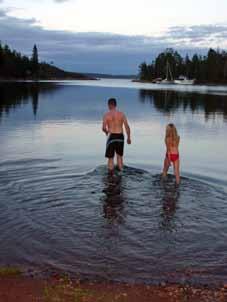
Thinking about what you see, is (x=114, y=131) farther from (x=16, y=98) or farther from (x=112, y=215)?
(x=16, y=98)

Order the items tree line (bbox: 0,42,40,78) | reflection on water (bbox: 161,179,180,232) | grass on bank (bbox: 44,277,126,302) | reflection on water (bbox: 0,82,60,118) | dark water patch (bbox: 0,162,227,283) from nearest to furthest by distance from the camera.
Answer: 1. grass on bank (bbox: 44,277,126,302)
2. dark water patch (bbox: 0,162,227,283)
3. reflection on water (bbox: 161,179,180,232)
4. reflection on water (bbox: 0,82,60,118)
5. tree line (bbox: 0,42,40,78)

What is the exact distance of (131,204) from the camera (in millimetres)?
10570

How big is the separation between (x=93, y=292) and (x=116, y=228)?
3.06 metres

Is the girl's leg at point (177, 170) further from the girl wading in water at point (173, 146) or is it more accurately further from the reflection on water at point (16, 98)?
the reflection on water at point (16, 98)

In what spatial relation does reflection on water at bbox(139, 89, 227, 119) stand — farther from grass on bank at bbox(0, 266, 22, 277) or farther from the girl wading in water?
grass on bank at bbox(0, 266, 22, 277)

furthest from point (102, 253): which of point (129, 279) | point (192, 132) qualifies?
point (192, 132)

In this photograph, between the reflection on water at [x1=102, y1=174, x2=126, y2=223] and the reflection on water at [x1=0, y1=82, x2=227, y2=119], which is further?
the reflection on water at [x1=0, y1=82, x2=227, y2=119]

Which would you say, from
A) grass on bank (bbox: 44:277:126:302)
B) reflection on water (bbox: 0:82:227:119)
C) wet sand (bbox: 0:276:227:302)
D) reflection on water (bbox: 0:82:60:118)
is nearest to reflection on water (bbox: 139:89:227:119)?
reflection on water (bbox: 0:82:227:119)

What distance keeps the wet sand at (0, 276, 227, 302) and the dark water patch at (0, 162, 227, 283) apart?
0.48 meters

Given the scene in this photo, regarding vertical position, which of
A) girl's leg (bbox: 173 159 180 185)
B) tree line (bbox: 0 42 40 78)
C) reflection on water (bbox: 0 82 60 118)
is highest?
tree line (bbox: 0 42 40 78)

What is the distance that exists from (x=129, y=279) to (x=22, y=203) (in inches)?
172

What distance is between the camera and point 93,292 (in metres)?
5.95

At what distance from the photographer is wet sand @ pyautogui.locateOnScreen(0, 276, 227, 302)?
5.71 m

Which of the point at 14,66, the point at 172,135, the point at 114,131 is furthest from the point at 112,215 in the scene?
the point at 14,66
